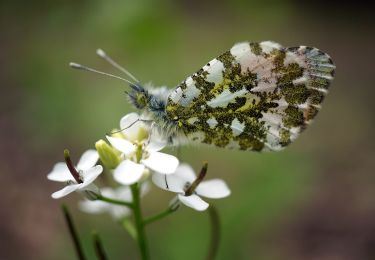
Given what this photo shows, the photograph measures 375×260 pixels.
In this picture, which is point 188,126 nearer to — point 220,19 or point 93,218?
point 93,218

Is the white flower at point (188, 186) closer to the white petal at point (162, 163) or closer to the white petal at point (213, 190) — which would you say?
the white petal at point (213, 190)

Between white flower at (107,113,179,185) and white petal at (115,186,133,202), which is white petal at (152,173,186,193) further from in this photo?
white petal at (115,186,133,202)

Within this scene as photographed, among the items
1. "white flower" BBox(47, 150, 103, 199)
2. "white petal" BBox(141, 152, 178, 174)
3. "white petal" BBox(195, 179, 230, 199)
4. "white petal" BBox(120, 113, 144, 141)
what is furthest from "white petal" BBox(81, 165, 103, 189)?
"white petal" BBox(195, 179, 230, 199)

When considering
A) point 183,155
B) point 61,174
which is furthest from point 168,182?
point 183,155

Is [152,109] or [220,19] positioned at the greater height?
[152,109]
